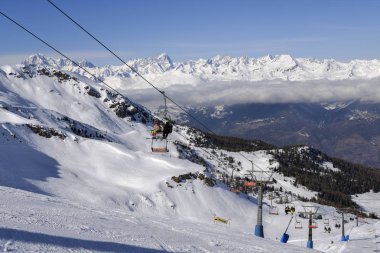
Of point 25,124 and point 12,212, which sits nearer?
point 12,212

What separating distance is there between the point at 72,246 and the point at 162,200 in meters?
111

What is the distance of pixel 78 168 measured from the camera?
5517 inches

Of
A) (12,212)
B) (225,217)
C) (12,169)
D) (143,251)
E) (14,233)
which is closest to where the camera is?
(14,233)

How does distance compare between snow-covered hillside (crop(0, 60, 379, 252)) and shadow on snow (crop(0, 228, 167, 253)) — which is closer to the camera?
shadow on snow (crop(0, 228, 167, 253))

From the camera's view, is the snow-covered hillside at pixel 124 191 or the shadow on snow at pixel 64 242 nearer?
the shadow on snow at pixel 64 242

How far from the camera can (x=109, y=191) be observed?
121 meters

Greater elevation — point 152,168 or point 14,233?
point 152,168

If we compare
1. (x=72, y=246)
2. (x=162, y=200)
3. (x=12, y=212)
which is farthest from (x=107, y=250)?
(x=162, y=200)

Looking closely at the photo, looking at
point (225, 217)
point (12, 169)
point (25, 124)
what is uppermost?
point (25, 124)

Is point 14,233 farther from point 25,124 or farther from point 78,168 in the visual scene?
point 25,124

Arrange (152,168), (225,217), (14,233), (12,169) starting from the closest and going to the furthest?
(14,233), (12,169), (225,217), (152,168)

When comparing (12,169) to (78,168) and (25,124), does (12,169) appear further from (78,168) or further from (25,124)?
(25,124)

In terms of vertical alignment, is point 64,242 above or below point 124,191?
below

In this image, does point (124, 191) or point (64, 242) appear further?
point (124, 191)
